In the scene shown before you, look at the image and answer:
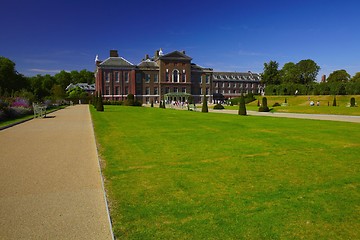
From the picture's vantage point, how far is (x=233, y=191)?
4.93m

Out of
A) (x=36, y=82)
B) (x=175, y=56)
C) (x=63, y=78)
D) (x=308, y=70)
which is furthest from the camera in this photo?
(x=63, y=78)

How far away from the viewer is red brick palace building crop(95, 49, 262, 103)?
68000 mm

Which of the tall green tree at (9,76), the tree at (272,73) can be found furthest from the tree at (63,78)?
the tree at (272,73)

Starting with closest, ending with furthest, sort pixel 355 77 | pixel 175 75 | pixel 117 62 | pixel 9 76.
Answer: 1. pixel 9 76
2. pixel 117 62
3. pixel 175 75
4. pixel 355 77

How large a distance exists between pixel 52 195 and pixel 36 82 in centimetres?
10261

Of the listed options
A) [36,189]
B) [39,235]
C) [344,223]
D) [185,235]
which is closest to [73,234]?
[39,235]

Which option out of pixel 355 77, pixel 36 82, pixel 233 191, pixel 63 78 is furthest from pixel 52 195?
pixel 63 78

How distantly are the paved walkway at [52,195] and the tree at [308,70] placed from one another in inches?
3197

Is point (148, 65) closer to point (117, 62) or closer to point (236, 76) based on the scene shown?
point (117, 62)

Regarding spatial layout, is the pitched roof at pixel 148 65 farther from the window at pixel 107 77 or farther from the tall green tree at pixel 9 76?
the tall green tree at pixel 9 76

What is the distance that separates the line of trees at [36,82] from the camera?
45.6m

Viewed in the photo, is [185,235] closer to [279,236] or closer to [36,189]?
[279,236]

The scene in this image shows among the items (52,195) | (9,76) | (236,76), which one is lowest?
(52,195)

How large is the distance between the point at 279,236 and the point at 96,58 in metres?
79.5
